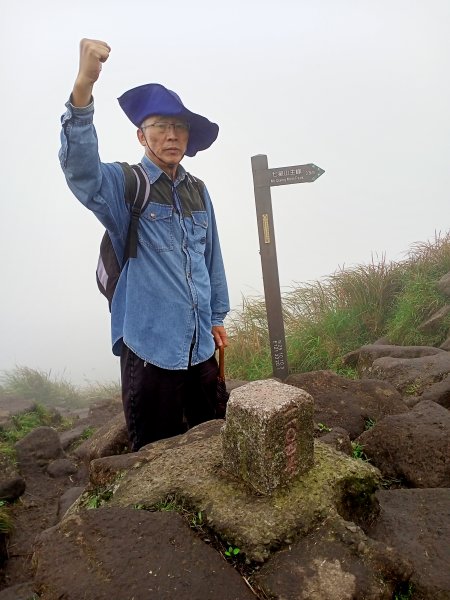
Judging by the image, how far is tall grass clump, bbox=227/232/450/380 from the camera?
5758 mm

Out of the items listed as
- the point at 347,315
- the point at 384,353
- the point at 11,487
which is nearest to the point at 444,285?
the point at 347,315

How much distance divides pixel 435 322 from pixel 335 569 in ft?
15.3

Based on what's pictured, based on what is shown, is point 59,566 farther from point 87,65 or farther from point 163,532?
point 87,65

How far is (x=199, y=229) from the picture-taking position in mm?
2674

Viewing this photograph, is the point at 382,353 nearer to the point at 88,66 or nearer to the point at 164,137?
the point at 164,137

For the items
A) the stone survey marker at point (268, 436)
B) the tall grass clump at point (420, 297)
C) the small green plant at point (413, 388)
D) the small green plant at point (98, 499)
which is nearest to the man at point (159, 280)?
the small green plant at point (98, 499)

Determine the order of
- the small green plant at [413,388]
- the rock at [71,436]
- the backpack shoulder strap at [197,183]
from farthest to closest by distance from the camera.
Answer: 1. the rock at [71,436]
2. the small green plant at [413,388]
3. the backpack shoulder strap at [197,183]

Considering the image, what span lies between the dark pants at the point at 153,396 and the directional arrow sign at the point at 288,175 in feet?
8.83

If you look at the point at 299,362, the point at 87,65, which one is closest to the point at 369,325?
the point at 299,362

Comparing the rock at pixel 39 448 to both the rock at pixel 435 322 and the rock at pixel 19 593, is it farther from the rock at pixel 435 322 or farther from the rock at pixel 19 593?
the rock at pixel 435 322

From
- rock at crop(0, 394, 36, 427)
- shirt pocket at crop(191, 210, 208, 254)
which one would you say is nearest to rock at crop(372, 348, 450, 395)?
shirt pocket at crop(191, 210, 208, 254)

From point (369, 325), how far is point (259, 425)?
497cm

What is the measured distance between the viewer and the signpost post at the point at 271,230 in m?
4.74

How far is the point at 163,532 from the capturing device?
154 centimetres
